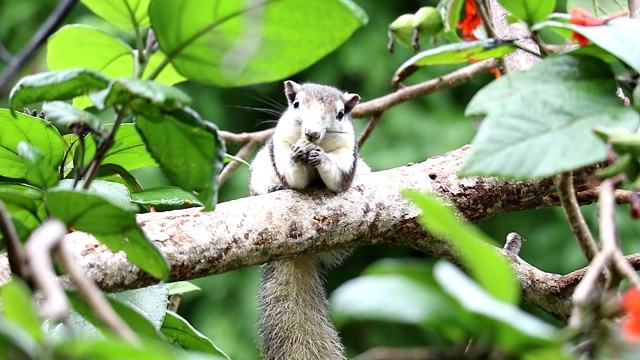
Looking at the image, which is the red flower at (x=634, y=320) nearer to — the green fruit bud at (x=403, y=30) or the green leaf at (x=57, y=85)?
the green leaf at (x=57, y=85)

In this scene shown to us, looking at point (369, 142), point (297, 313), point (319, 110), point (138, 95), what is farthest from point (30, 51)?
point (369, 142)

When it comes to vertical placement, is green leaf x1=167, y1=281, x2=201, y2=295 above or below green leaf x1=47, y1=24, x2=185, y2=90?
below

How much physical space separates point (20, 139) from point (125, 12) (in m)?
0.30

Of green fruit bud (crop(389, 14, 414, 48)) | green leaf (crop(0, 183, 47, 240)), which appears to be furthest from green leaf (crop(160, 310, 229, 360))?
green fruit bud (crop(389, 14, 414, 48))

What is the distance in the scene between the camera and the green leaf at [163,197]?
2.89 feet

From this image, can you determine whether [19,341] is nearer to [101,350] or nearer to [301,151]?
[101,350]

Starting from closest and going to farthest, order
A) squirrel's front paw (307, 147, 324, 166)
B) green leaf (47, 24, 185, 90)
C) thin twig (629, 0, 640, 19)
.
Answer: green leaf (47, 24, 185, 90)
thin twig (629, 0, 640, 19)
squirrel's front paw (307, 147, 324, 166)

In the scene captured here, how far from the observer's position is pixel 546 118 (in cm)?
49

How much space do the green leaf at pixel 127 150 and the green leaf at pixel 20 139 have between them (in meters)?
0.04


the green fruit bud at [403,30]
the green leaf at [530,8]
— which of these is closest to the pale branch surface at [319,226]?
the green fruit bud at [403,30]

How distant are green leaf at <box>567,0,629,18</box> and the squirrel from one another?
15.5 inches

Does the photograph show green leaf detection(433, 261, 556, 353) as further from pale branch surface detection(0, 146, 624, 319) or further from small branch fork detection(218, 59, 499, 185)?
small branch fork detection(218, 59, 499, 185)

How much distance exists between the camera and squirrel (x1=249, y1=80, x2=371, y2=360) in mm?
1332

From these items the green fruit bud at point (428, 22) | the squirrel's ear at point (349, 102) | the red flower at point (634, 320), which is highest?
the red flower at point (634, 320)
